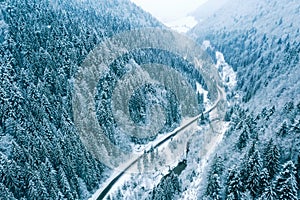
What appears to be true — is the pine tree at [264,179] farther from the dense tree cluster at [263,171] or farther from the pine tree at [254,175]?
the pine tree at [254,175]

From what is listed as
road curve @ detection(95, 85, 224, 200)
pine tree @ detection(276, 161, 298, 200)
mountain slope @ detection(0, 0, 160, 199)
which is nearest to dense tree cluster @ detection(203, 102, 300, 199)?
pine tree @ detection(276, 161, 298, 200)

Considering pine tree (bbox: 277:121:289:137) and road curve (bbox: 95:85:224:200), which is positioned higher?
pine tree (bbox: 277:121:289:137)

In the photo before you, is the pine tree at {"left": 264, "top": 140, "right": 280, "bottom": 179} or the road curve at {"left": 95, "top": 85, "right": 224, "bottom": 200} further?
the road curve at {"left": 95, "top": 85, "right": 224, "bottom": 200}

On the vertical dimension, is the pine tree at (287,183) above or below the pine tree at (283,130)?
below

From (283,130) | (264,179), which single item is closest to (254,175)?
(264,179)

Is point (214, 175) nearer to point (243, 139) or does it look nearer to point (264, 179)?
point (264, 179)

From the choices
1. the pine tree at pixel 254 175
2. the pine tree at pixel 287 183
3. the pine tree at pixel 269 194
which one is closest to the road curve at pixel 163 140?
the pine tree at pixel 254 175

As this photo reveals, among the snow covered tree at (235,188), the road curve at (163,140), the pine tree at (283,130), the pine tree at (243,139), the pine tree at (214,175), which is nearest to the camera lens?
the snow covered tree at (235,188)

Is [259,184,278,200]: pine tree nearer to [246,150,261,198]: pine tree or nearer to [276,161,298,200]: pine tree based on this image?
[276,161,298,200]: pine tree
